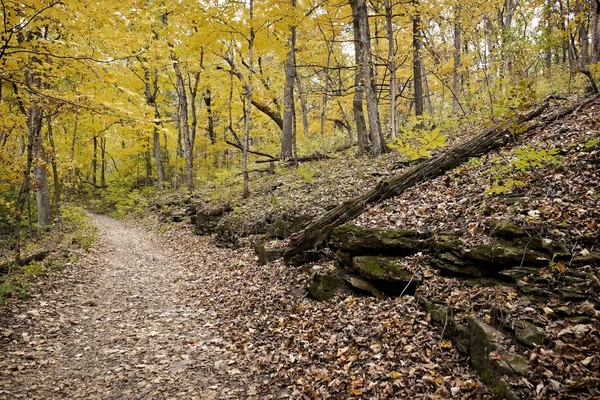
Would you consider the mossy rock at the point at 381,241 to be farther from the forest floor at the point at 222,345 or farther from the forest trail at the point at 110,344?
the forest trail at the point at 110,344

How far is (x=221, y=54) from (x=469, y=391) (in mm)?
16525

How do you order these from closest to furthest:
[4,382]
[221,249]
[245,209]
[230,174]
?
[4,382], [221,249], [245,209], [230,174]

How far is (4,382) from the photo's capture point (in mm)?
4488

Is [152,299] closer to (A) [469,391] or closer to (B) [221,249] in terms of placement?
(B) [221,249]

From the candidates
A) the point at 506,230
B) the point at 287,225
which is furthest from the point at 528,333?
the point at 287,225

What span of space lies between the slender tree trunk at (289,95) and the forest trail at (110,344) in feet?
29.9

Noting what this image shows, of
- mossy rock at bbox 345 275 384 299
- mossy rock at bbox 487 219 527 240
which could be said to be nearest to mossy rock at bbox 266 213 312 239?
mossy rock at bbox 345 275 384 299

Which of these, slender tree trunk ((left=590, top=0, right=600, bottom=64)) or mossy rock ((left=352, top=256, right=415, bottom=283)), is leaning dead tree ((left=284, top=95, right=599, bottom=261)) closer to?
slender tree trunk ((left=590, top=0, right=600, bottom=64))

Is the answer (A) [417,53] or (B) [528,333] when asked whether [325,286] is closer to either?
(B) [528,333]

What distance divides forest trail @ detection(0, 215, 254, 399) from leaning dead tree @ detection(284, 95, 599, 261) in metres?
2.69

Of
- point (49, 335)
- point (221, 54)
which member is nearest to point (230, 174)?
point (221, 54)

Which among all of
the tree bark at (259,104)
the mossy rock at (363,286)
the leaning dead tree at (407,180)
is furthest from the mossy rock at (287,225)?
the tree bark at (259,104)

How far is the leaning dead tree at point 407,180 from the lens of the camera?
7484 millimetres

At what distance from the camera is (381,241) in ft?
19.1
